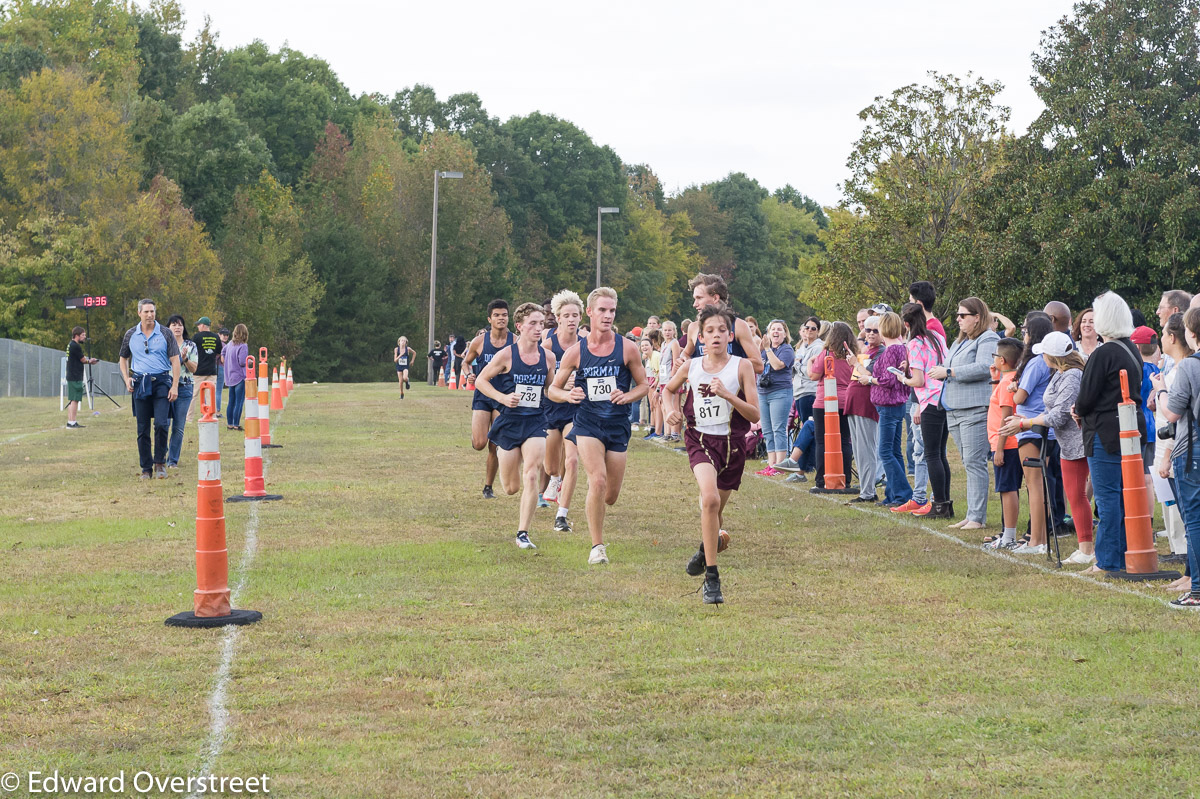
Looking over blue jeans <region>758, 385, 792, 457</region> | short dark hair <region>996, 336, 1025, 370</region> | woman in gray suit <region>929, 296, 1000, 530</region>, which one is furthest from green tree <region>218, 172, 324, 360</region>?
short dark hair <region>996, 336, 1025, 370</region>

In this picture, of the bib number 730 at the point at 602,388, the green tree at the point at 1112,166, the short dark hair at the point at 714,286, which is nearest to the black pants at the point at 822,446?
the bib number 730 at the point at 602,388

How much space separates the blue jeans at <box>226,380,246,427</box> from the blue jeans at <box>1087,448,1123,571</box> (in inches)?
722

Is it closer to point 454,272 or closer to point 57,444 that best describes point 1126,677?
point 57,444

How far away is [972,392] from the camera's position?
12523mm

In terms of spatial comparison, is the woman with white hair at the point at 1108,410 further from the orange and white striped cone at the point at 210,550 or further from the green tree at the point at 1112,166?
the green tree at the point at 1112,166

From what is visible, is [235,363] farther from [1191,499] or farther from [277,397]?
[1191,499]

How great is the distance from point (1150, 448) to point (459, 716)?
23.9 feet

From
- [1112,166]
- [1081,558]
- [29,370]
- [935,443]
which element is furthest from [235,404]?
[1112,166]

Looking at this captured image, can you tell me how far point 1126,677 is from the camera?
269 inches

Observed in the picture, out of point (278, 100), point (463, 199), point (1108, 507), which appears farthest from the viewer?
point (278, 100)

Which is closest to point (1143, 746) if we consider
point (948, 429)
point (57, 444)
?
point (948, 429)

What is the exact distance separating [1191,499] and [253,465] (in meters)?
9.81

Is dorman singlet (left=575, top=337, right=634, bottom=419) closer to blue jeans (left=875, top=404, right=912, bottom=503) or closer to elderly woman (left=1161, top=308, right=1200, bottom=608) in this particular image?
elderly woman (left=1161, top=308, right=1200, bottom=608)

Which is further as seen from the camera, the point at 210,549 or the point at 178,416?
the point at 178,416
